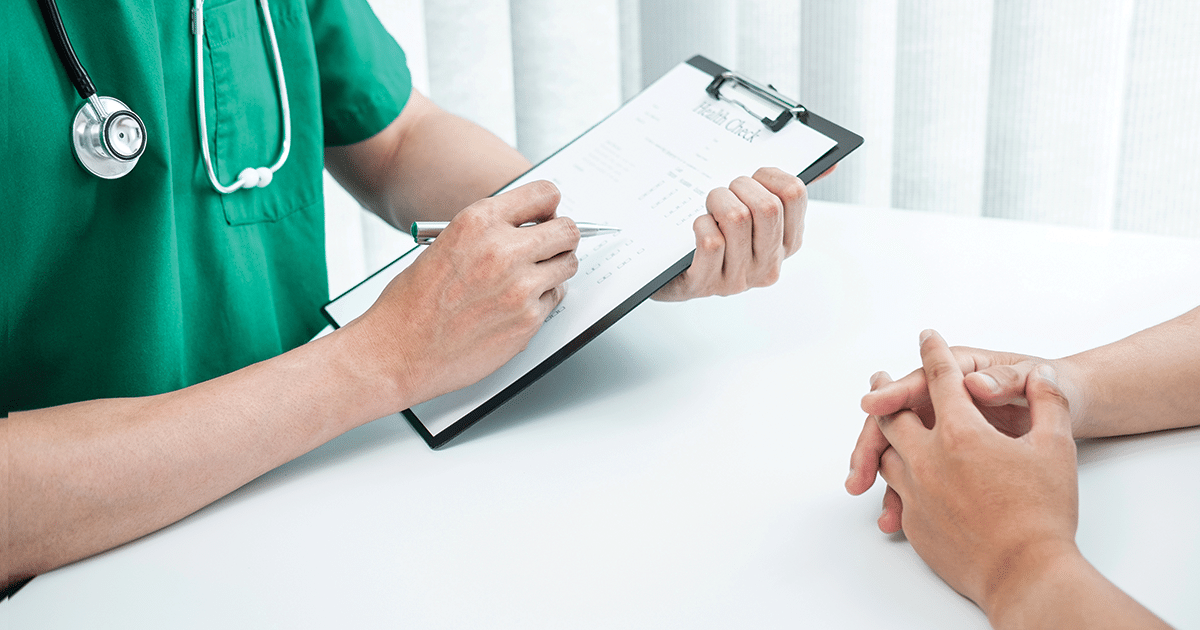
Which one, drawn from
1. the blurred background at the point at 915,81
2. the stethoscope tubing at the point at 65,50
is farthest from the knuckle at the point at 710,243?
the blurred background at the point at 915,81

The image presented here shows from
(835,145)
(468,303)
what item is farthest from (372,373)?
(835,145)

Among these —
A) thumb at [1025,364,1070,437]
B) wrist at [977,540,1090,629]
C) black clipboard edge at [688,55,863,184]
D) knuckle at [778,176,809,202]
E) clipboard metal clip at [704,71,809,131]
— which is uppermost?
clipboard metal clip at [704,71,809,131]

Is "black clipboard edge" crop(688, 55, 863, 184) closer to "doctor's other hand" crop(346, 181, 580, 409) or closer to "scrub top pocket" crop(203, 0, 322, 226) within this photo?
"doctor's other hand" crop(346, 181, 580, 409)

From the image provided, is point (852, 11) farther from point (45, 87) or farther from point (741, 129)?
point (45, 87)

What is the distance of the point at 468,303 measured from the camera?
0.62m

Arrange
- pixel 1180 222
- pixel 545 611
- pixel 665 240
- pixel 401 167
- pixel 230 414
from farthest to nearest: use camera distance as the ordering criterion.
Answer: pixel 1180 222 < pixel 401 167 < pixel 665 240 < pixel 230 414 < pixel 545 611

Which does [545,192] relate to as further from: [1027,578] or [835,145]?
[1027,578]

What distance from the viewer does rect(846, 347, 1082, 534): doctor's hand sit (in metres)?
0.51

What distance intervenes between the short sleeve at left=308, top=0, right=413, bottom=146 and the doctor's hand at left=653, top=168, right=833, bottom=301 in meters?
0.45

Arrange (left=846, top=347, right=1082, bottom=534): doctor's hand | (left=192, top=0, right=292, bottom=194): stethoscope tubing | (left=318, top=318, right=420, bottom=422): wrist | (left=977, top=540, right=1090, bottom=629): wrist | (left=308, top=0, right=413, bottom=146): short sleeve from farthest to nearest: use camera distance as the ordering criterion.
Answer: (left=308, top=0, right=413, bottom=146): short sleeve
(left=192, top=0, right=292, bottom=194): stethoscope tubing
(left=318, top=318, right=420, bottom=422): wrist
(left=846, top=347, right=1082, bottom=534): doctor's hand
(left=977, top=540, right=1090, bottom=629): wrist

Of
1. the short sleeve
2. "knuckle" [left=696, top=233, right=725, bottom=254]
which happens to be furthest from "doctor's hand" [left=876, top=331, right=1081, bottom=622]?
the short sleeve

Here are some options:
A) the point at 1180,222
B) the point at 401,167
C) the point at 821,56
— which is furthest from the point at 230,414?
the point at 1180,222

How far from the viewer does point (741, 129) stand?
731 mm

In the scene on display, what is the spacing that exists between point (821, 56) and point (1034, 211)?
44cm
